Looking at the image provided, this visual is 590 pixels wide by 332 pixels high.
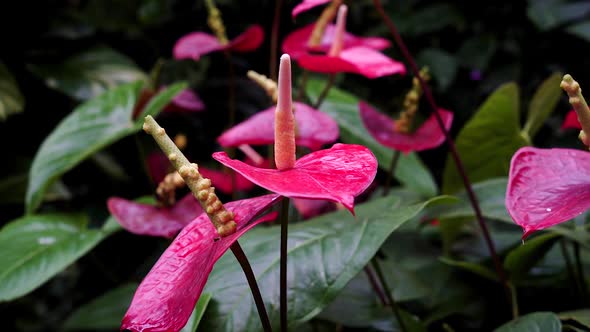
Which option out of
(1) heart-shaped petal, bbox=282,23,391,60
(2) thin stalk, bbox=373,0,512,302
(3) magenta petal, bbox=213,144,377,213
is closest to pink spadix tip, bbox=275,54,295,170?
(3) magenta petal, bbox=213,144,377,213

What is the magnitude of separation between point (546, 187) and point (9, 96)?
83 cm

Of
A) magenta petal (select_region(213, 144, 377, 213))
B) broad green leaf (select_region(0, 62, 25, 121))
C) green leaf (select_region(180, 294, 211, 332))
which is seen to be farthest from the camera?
broad green leaf (select_region(0, 62, 25, 121))

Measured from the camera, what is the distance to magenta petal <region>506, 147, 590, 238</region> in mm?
313

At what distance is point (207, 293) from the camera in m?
0.42

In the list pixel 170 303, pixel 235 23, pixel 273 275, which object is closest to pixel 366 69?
pixel 273 275

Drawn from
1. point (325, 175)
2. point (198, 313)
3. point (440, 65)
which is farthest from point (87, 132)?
point (440, 65)

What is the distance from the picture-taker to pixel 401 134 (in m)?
0.65

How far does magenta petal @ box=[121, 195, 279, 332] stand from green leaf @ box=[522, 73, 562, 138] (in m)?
0.43

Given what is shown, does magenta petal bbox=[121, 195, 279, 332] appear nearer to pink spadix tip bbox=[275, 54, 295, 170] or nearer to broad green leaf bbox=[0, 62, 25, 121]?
pink spadix tip bbox=[275, 54, 295, 170]

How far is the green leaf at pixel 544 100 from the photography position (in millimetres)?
623

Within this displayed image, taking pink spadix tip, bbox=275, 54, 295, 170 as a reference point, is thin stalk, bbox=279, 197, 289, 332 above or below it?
below

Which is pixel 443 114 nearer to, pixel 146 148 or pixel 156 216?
pixel 156 216

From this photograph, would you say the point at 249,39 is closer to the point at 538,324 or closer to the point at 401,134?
the point at 401,134

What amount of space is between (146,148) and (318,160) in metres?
0.74
